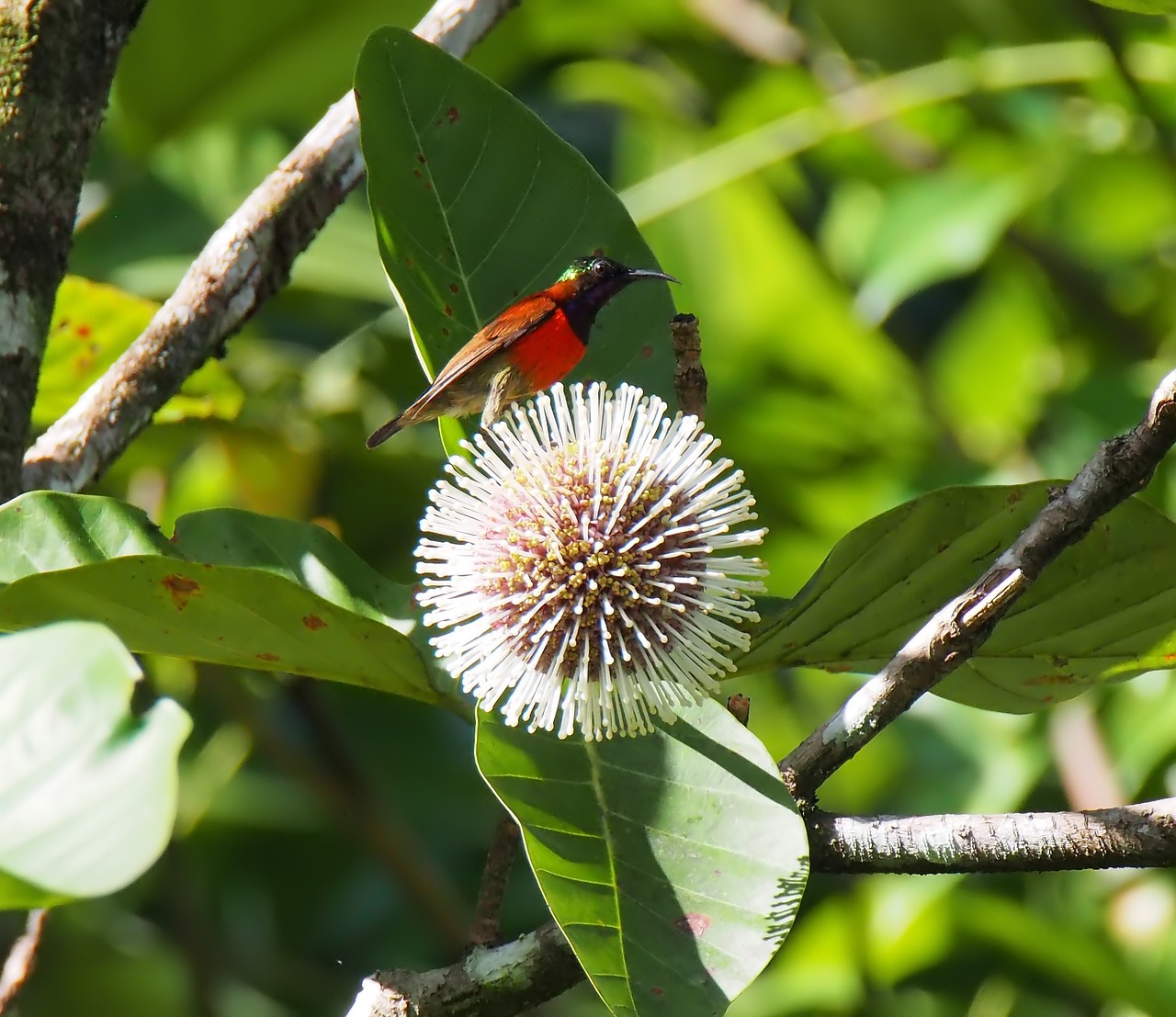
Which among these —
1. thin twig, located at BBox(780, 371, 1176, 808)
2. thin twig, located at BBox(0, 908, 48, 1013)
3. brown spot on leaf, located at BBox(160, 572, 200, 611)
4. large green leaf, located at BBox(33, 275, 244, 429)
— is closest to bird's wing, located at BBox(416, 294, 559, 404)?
brown spot on leaf, located at BBox(160, 572, 200, 611)

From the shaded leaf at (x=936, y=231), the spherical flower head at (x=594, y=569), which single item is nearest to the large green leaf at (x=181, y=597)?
the spherical flower head at (x=594, y=569)

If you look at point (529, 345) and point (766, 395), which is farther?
point (766, 395)

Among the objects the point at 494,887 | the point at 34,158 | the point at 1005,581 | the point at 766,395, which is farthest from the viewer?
the point at 766,395

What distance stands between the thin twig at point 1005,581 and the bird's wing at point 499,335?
0.69 metres

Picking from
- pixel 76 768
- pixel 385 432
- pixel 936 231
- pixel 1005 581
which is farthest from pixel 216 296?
pixel 936 231

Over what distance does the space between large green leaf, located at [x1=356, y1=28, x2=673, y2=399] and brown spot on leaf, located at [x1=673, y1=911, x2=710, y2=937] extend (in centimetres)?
70

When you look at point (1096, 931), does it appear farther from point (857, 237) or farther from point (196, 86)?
point (196, 86)

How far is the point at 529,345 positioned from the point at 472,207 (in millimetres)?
234

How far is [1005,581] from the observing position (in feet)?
4.29

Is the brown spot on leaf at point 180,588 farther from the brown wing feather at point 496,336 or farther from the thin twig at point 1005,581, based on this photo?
the thin twig at point 1005,581

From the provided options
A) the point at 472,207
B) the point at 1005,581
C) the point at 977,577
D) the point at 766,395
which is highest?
the point at 766,395

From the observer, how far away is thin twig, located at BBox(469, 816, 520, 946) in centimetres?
147

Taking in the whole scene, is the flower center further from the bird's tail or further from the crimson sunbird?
Result: the bird's tail

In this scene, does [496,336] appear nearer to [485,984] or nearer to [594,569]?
[594,569]
